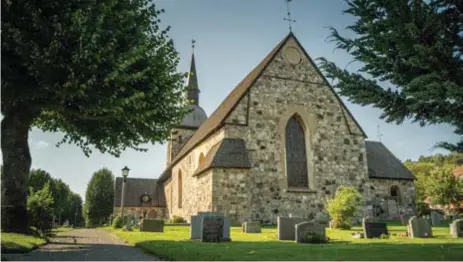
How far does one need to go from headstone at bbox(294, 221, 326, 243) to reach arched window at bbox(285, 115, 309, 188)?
10796 mm

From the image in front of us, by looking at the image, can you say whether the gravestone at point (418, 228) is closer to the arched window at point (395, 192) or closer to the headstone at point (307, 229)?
the headstone at point (307, 229)

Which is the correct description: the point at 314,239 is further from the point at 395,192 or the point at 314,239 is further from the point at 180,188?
the point at 180,188

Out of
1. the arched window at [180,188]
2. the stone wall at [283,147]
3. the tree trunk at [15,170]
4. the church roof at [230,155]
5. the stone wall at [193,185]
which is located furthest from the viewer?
the arched window at [180,188]

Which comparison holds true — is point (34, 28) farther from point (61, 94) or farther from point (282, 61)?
point (282, 61)

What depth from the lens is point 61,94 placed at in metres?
10.0

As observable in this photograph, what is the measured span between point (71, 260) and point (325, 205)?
16.8 metres

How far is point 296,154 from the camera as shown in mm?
22406

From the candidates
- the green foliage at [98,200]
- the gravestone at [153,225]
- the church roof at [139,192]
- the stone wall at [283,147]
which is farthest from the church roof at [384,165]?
the green foliage at [98,200]

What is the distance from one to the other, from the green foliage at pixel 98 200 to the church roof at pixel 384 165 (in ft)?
156

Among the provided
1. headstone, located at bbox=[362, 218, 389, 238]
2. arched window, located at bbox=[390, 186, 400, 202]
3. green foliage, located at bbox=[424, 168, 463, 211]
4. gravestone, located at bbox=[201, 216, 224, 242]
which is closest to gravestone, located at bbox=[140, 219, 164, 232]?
gravestone, located at bbox=[201, 216, 224, 242]

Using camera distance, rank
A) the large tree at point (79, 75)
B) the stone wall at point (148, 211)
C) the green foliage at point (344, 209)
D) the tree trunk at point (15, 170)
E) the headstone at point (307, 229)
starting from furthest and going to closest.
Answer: the stone wall at point (148, 211)
the green foliage at point (344, 209)
the tree trunk at point (15, 170)
the headstone at point (307, 229)
the large tree at point (79, 75)

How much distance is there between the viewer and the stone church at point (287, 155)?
2008cm

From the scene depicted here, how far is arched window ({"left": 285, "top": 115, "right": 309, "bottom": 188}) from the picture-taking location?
22016mm

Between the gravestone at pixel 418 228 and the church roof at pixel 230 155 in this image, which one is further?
the church roof at pixel 230 155
